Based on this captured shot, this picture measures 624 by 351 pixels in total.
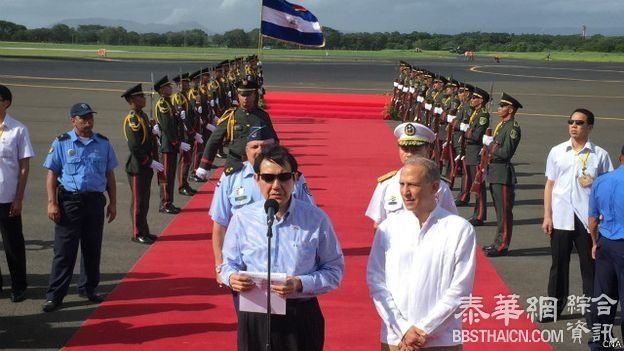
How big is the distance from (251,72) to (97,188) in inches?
661

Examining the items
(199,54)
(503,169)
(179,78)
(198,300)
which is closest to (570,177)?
(503,169)

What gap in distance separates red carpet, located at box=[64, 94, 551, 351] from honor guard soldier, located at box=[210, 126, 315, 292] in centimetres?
148

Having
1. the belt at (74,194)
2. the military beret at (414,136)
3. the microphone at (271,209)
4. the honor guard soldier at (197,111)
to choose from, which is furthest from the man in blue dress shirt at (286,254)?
Answer: the honor guard soldier at (197,111)

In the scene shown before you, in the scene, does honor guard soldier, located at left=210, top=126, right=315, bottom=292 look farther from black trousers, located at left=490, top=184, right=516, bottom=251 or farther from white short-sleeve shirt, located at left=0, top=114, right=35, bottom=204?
black trousers, located at left=490, top=184, right=516, bottom=251

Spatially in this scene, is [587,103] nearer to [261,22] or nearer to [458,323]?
[261,22]

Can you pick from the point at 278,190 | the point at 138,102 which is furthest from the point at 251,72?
the point at 278,190

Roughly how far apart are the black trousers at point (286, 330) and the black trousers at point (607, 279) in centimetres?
286

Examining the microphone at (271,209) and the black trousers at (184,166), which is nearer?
the microphone at (271,209)

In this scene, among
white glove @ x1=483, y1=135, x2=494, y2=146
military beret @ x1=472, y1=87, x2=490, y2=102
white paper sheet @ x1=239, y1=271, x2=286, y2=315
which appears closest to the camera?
white paper sheet @ x1=239, y1=271, x2=286, y2=315

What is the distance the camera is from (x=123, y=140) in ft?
66.2

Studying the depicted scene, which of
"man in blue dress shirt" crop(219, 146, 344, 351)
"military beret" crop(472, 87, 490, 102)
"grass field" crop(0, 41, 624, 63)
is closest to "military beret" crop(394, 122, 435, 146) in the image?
"man in blue dress shirt" crop(219, 146, 344, 351)

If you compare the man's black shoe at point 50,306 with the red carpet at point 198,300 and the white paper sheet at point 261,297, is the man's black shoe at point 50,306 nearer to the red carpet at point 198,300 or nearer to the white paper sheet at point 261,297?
the red carpet at point 198,300

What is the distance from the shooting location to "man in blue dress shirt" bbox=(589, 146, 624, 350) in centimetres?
615

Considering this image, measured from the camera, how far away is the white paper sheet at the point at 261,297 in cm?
421
